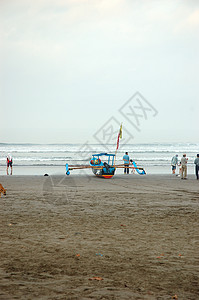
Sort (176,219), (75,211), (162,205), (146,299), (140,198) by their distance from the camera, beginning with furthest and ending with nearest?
(140,198) → (162,205) → (75,211) → (176,219) → (146,299)

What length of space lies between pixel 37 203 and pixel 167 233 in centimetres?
561

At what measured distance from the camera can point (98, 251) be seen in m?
6.38

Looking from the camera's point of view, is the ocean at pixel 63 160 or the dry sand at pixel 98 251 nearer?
the dry sand at pixel 98 251

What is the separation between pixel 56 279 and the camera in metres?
4.93

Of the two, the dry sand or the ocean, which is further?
the ocean

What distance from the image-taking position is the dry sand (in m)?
4.59

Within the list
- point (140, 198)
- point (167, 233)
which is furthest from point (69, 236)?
point (140, 198)

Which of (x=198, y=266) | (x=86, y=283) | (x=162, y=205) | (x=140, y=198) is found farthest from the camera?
(x=140, y=198)

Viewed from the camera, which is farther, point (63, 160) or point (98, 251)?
point (63, 160)

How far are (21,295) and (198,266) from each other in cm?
270

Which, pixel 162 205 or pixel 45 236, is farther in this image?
pixel 162 205

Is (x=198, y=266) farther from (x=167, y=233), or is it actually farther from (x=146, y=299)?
(x=167, y=233)

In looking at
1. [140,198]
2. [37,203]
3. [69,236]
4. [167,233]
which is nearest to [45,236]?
[69,236]

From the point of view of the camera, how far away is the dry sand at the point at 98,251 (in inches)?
181
